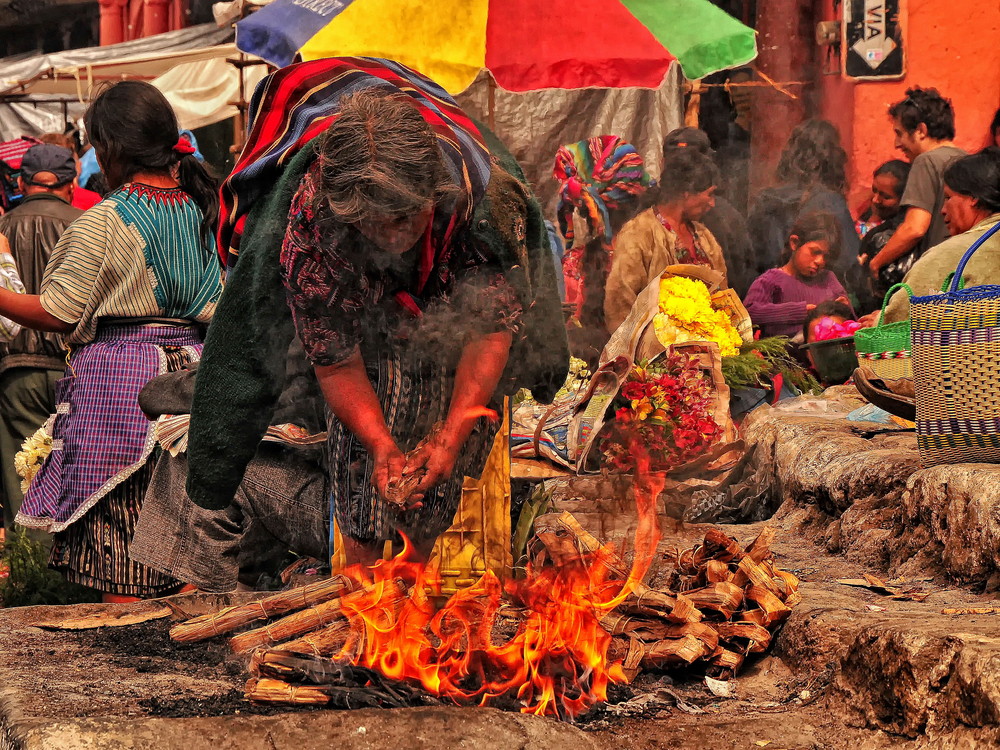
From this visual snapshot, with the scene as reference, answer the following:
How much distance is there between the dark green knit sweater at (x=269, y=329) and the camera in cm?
320

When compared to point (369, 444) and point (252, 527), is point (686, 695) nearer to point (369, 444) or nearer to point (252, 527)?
point (369, 444)

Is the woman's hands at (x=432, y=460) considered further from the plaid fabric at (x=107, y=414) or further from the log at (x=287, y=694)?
the plaid fabric at (x=107, y=414)

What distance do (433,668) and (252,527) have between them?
1858 mm

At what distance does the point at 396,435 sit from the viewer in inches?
132

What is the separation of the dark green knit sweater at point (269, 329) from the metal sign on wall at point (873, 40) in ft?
21.9

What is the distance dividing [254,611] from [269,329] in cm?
91

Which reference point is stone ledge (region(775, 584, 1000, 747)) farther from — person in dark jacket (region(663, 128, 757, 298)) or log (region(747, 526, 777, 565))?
person in dark jacket (region(663, 128, 757, 298))

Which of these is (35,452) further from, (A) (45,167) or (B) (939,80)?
A: (B) (939,80)

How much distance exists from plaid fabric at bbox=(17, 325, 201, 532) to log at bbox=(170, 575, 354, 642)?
0.92 m

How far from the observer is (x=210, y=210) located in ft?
15.0

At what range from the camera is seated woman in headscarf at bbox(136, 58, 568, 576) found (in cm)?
289

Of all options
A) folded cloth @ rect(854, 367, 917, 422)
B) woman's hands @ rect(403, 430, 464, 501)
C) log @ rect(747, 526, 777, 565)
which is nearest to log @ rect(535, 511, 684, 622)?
log @ rect(747, 526, 777, 565)

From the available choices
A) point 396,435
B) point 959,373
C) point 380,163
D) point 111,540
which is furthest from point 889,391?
point 111,540

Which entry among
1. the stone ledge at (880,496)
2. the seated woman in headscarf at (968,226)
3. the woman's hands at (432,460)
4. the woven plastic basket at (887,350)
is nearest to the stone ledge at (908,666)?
the stone ledge at (880,496)
